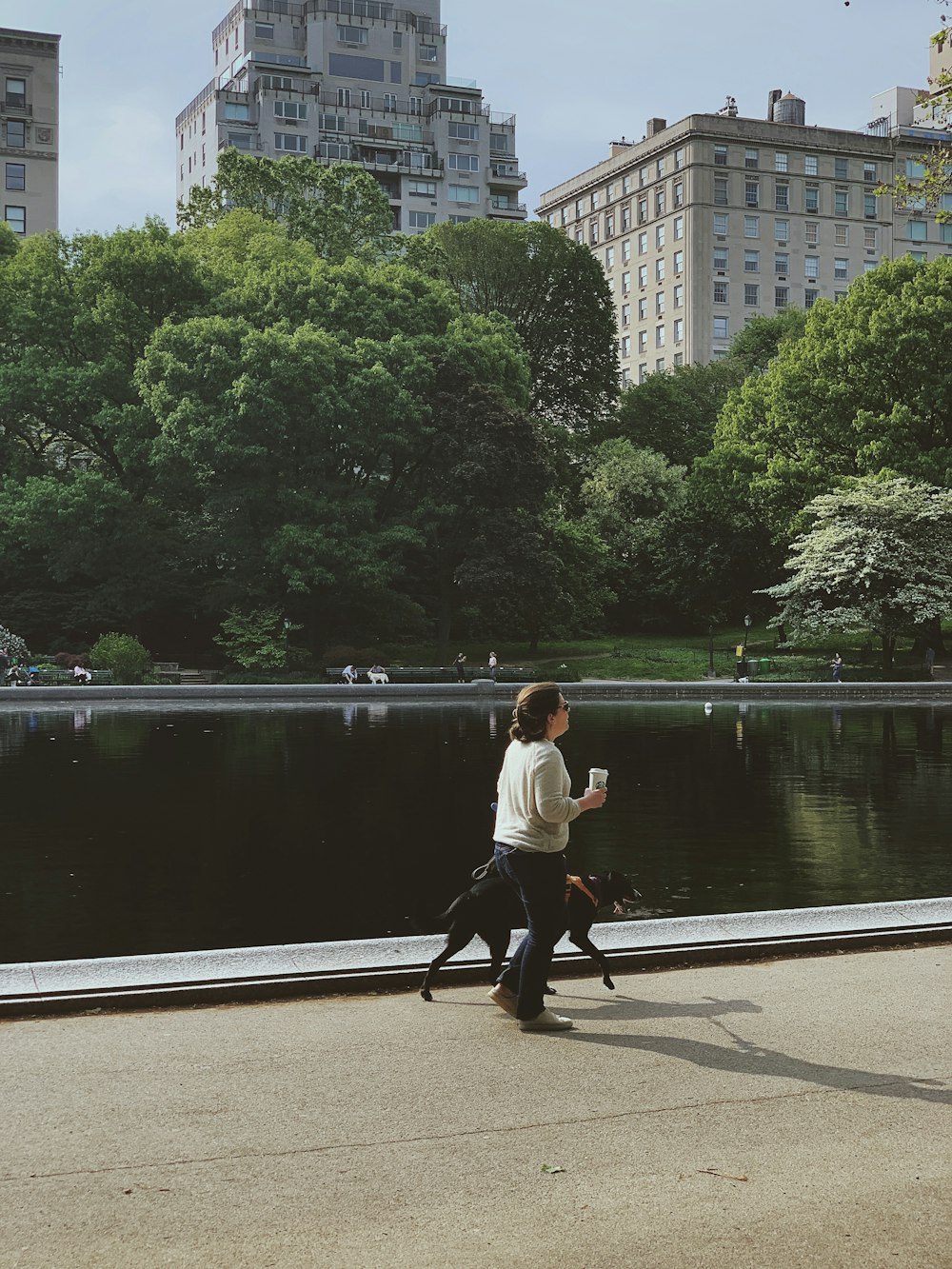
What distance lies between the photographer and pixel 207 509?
49594 mm

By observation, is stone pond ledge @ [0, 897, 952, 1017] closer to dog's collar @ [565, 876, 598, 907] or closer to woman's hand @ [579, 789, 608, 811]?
dog's collar @ [565, 876, 598, 907]

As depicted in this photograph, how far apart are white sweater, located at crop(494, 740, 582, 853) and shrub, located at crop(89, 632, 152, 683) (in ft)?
130

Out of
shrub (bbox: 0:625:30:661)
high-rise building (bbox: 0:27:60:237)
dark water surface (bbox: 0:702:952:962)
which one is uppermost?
high-rise building (bbox: 0:27:60:237)

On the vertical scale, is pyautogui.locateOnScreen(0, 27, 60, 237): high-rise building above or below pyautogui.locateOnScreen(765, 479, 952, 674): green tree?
above

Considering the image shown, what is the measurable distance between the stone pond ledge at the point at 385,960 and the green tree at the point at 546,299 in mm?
67120

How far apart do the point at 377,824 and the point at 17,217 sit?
82.0 m

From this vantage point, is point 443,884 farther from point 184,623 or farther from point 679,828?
point 184,623

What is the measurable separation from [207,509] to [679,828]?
116ft

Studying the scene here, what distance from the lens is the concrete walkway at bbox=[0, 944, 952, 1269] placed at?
447cm

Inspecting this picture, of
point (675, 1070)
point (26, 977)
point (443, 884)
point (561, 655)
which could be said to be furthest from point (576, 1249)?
point (561, 655)

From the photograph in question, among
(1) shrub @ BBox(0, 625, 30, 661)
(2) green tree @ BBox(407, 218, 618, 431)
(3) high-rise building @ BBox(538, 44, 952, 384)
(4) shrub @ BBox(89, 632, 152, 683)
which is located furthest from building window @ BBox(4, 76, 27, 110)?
(4) shrub @ BBox(89, 632, 152, 683)

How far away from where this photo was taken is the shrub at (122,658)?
148ft

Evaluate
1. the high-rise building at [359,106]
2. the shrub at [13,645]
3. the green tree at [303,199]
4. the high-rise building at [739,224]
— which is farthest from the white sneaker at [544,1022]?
the high-rise building at [359,106]

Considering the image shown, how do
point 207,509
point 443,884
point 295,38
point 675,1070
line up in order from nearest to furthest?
point 675,1070 < point 443,884 < point 207,509 < point 295,38
